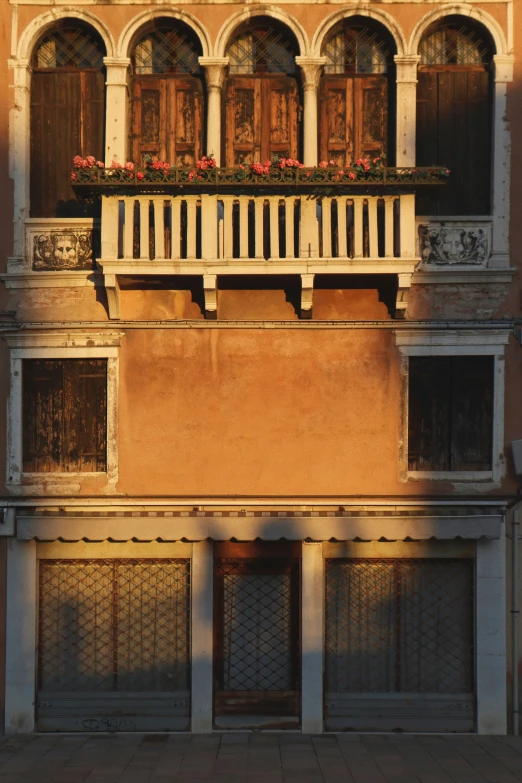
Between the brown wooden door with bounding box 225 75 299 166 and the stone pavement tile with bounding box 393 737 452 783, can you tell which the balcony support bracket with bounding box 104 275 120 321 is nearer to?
the brown wooden door with bounding box 225 75 299 166

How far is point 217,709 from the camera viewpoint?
12.7 metres

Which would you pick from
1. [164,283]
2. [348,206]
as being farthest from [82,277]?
[348,206]

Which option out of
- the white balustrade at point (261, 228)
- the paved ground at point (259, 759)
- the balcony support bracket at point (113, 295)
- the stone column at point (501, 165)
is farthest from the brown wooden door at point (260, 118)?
the paved ground at point (259, 759)

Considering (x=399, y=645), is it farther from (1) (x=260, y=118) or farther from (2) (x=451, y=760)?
(1) (x=260, y=118)

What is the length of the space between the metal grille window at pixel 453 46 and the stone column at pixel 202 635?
23.0 ft

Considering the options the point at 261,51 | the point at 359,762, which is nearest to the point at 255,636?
the point at 359,762

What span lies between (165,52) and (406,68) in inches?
125

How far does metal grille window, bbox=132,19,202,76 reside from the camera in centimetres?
1319

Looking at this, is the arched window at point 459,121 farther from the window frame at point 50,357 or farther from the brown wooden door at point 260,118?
the window frame at point 50,357

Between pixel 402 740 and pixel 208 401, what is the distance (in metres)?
4.85

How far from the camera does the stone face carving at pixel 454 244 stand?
12.8 m

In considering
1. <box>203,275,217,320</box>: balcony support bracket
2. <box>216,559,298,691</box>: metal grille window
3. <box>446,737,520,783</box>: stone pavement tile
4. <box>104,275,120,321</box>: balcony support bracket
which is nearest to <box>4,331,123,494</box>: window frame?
<box>104,275,120,321</box>: balcony support bracket

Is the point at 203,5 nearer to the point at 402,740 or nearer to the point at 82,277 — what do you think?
the point at 82,277

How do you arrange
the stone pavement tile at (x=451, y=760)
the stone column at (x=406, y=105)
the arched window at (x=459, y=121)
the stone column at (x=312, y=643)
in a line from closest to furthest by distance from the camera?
the stone pavement tile at (x=451, y=760) → the stone column at (x=312, y=643) → the stone column at (x=406, y=105) → the arched window at (x=459, y=121)
